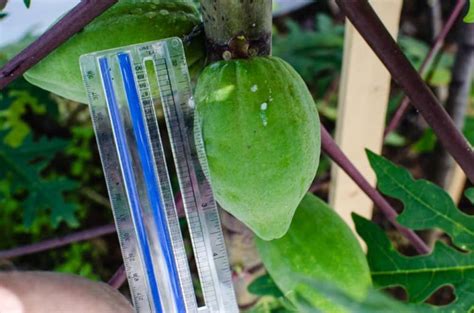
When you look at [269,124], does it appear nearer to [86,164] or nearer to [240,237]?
[240,237]

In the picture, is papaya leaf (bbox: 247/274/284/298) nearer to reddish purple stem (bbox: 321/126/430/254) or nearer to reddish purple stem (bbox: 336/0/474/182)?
reddish purple stem (bbox: 321/126/430/254)

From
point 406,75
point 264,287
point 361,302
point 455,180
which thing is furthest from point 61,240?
point 455,180

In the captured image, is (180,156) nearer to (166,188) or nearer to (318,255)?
(166,188)

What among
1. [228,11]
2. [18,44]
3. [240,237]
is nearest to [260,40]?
[228,11]

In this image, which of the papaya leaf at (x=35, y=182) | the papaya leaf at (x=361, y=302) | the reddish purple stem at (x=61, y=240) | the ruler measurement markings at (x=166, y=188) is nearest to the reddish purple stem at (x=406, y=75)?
the ruler measurement markings at (x=166, y=188)

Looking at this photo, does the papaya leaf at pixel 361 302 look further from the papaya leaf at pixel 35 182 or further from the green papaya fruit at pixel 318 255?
the papaya leaf at pixel 35 182
